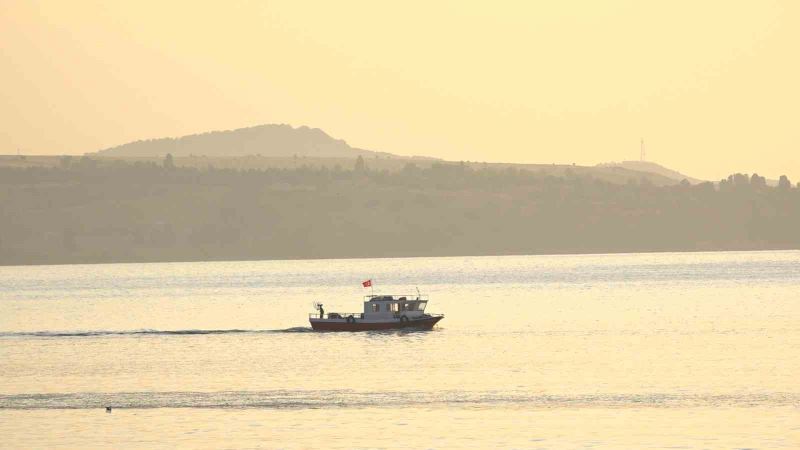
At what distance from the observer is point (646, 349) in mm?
122062

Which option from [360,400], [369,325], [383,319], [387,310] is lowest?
[360,400]

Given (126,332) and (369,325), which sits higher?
(369,325)

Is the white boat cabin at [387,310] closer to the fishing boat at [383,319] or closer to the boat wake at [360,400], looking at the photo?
the fishing boat at [383,319]

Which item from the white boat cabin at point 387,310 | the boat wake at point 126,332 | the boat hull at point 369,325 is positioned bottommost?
the boat wake at point 126,332

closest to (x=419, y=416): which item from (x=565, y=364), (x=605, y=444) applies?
(x=605, y=444)

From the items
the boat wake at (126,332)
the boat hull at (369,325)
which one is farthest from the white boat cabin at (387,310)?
the boat wake at (126,332)

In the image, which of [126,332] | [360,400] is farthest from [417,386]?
[126,332]

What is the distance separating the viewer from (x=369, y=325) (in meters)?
145

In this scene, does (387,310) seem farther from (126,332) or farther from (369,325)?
(126,332)

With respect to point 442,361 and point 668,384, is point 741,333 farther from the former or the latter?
point 668,384

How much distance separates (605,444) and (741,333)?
7056 centimetres

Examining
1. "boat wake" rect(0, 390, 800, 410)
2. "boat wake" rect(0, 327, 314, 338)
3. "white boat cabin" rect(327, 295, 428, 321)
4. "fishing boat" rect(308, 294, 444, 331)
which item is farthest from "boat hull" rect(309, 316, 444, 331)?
"boat wake" rect(0, 390, 800, 410)

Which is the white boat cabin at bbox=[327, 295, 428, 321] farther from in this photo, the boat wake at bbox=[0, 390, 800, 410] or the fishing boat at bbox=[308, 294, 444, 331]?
the boat wake at bbox=[0, 390, 800, 410]

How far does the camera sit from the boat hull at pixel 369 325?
14450 centimetres
